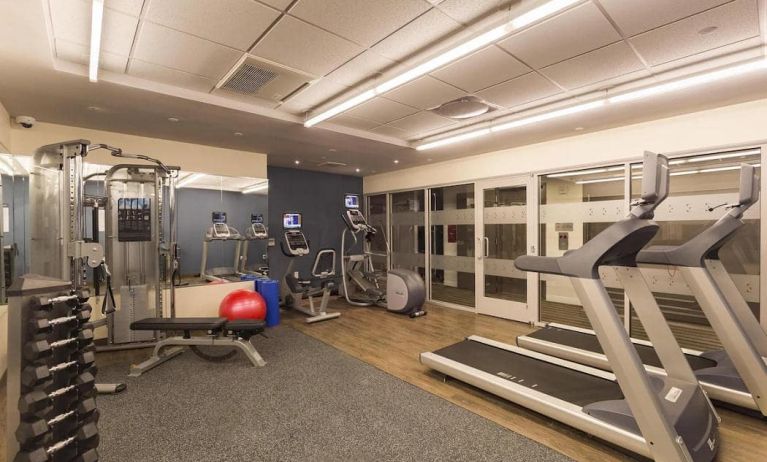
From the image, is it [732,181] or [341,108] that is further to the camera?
[732,181]

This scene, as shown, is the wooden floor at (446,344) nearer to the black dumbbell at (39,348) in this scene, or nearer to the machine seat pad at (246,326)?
the machine seat pad at (246,326)

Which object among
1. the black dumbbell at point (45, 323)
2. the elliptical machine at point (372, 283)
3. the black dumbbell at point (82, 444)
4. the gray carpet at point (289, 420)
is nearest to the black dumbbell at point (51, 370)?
the black dumbbell at point (45, 323)

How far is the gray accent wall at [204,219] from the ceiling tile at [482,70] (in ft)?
11.9

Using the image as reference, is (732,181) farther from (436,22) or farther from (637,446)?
(436,22)

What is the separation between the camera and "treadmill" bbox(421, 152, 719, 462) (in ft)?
6.39

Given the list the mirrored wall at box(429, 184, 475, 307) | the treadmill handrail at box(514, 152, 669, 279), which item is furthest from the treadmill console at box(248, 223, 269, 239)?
the treadmill handrail at box(514, 152, 669, 279)

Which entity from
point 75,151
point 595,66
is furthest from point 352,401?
point 595,66

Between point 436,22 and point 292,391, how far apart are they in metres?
2.95

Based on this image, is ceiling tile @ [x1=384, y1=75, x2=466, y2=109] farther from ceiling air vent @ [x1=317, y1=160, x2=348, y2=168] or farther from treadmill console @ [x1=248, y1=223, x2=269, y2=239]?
treadmill console @ [x1=248, y1=223, x2=269, y2=239]

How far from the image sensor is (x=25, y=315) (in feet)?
4.99

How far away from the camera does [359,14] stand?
2227 mm

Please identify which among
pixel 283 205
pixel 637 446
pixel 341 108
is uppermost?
pixel 341 108

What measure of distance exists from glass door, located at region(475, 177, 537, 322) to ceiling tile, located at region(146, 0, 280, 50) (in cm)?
399

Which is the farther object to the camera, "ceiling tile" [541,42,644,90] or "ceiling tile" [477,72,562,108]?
"ceiling tile" [477,72,562,108]
